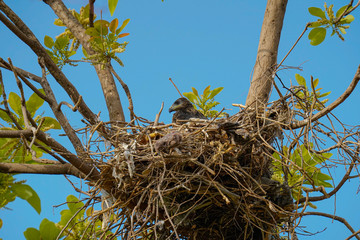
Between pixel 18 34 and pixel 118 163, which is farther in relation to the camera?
pixel 18 34

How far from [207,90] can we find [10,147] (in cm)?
203

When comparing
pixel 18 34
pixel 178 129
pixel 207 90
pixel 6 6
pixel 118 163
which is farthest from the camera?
pixel 207 90

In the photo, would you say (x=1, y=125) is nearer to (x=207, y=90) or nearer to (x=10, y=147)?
(x=10, y=147)

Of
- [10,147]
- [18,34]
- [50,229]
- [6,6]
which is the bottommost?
[50,229]

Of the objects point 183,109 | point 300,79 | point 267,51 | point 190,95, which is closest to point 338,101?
point 267,51

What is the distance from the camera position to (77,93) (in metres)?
3.48

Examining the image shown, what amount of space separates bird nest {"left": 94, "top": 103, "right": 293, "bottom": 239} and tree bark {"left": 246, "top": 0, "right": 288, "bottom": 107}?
49cm

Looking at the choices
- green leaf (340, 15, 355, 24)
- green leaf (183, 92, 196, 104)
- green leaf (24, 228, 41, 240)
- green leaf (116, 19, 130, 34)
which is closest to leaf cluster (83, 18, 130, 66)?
green leaf (116, 19, 130, 34)

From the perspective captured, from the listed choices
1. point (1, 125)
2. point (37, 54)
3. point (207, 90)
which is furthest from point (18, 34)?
point (207, 90)

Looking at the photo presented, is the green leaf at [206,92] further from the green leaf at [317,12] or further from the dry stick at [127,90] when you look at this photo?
the green leaf at [317,12]

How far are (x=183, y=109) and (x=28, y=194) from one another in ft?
6.47

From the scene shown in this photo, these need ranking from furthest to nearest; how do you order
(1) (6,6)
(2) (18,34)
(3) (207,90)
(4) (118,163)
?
(3) (207,90) < (1) (6,6) < (2) (18,34) < (4) (118,163)

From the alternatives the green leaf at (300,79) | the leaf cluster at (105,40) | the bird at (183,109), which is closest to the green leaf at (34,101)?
the leaf cluster at (105,40)

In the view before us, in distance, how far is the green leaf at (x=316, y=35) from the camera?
4.06 meters
